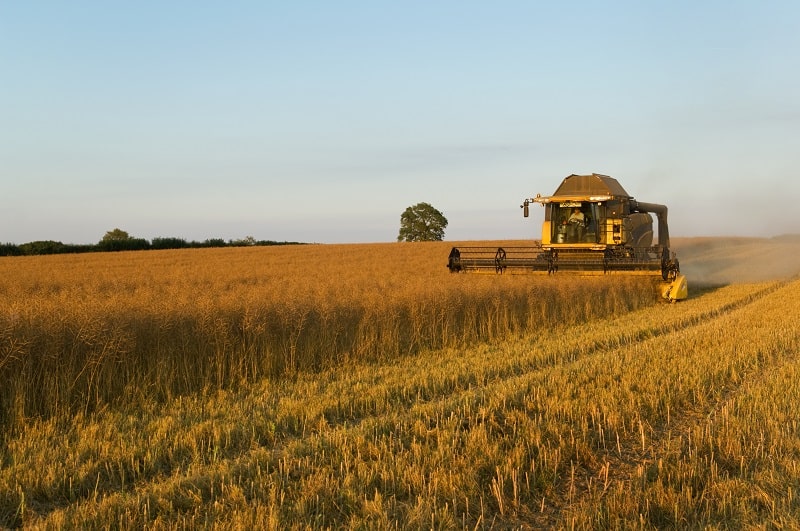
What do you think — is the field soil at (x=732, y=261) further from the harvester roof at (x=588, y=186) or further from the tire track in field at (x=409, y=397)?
the tire track in field at (x=409, y=397)

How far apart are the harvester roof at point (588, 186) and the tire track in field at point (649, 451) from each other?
40.6 feet

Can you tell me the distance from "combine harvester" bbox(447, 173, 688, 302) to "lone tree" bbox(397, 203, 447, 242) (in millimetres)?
55862

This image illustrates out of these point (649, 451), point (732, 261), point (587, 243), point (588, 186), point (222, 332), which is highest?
point (588, 186)

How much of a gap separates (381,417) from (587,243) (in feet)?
44.1

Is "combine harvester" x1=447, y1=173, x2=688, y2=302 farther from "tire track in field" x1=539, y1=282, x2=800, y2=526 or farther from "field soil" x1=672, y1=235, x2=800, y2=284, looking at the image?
"tire track in field" x1=539, y1=282, x2=800, y2=526

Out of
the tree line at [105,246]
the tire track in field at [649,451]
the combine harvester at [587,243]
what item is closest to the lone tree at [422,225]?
the tree line at [105,246]

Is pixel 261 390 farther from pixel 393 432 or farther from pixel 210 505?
pixel 210 505

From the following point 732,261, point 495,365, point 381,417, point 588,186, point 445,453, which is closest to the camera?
point 445,453

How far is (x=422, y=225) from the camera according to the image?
7638cm

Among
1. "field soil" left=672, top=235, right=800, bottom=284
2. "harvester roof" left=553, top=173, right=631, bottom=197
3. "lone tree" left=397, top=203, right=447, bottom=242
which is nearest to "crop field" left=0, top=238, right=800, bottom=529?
"harvester roof" left=553, top=173, right=631, bottom=197

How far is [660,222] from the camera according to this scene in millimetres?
22953

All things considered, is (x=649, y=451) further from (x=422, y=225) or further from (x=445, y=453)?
(x=422, y=225)

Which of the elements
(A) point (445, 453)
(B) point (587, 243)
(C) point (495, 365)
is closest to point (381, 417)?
(A) point (445, 453)

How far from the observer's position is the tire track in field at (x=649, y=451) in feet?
13.7
